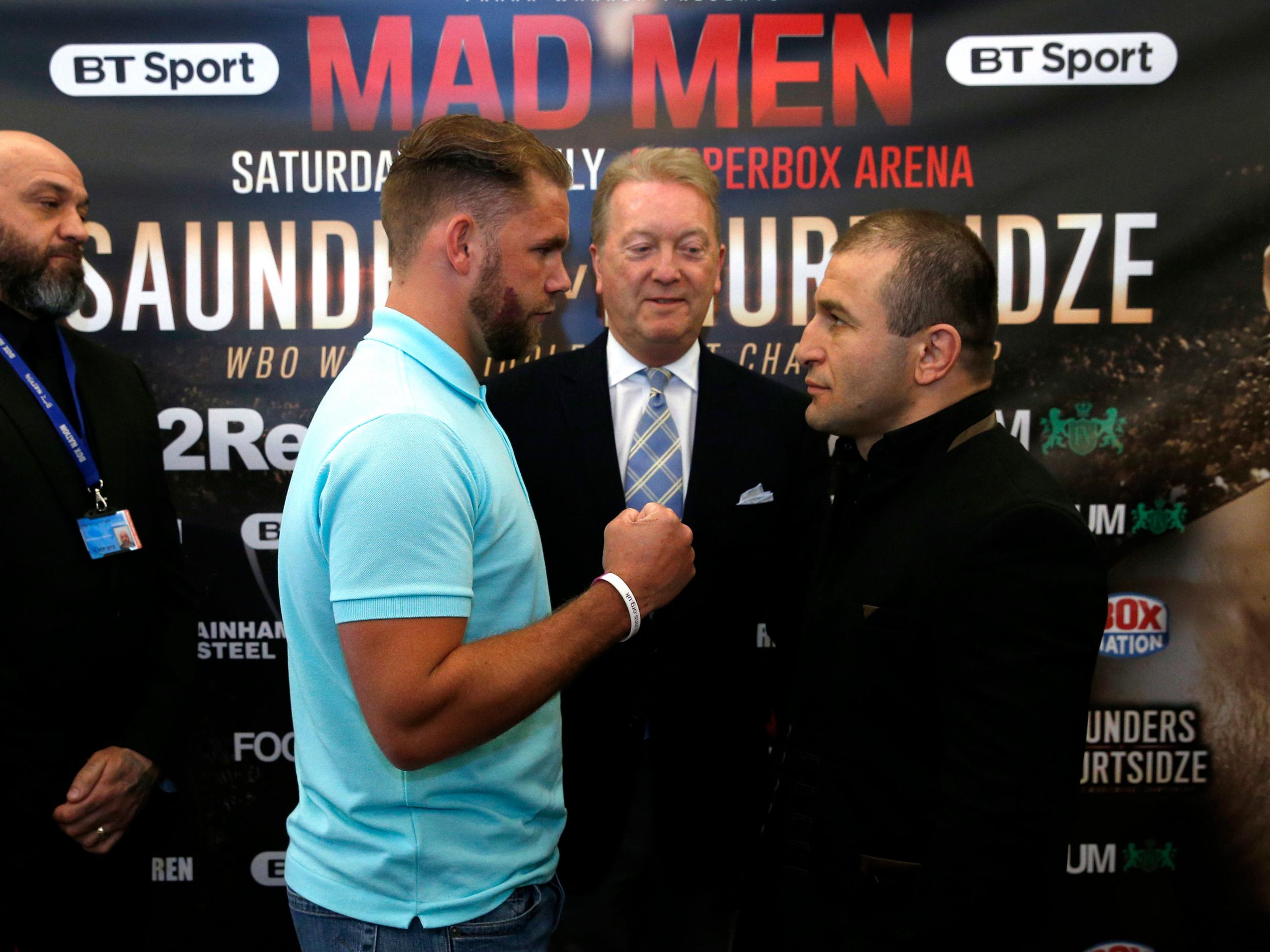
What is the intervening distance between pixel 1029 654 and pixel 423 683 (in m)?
0.73

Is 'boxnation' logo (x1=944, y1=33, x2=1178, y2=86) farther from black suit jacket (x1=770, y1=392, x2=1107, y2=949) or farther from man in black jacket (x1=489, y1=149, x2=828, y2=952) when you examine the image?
black suit jacket (x1=770, y1=392, x2=1107, y2=949)

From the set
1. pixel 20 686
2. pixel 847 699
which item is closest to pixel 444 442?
pixel 847 699

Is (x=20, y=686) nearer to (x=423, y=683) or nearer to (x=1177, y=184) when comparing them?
(x=423, y=683)

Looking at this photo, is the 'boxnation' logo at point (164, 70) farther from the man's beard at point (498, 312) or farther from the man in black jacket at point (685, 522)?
the man's beard at point (498, 312)

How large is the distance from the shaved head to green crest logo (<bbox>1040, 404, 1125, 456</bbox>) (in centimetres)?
246

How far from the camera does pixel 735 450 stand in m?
2.12

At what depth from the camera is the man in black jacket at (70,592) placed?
1888 millimetres

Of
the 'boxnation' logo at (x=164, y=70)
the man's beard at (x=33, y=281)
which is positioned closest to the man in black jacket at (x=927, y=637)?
the man's beard at (x=33, y=281)

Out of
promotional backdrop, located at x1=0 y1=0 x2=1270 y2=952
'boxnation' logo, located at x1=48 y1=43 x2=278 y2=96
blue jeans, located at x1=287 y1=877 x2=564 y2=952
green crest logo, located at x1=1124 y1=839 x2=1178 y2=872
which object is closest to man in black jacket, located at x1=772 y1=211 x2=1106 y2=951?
blue jeans, located at x1=287 y1=877 x2=564 y2=952

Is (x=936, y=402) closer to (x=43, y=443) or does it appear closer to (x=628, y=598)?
(x=628, y=598)

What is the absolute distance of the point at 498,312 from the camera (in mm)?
1332

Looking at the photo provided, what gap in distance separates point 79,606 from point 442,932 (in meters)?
1.17

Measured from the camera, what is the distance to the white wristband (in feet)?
4.19

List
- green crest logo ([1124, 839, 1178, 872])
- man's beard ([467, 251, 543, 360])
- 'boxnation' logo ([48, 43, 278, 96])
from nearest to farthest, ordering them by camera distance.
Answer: man's beard ([467, 251, 543, 360]) < 'boxnation' logo ([48, 43, 278, 96]) < green crest logo ([1124, 839, 1178, 872])
